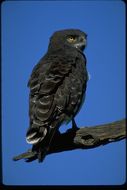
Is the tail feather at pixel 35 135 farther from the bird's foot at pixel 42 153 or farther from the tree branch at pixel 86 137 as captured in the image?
the tree branch at pixel 86 137

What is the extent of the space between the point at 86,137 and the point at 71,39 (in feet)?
11.3

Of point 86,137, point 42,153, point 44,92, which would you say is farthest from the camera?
point 44,92

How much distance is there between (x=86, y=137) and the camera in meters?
7.18

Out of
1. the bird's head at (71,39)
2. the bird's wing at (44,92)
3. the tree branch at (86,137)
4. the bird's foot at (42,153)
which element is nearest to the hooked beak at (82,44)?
the bird's head at (71,39)

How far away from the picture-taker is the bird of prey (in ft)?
22.9

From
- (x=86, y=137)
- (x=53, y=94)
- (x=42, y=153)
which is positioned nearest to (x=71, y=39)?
(x=53, y=94)

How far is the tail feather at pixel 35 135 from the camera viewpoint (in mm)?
6812

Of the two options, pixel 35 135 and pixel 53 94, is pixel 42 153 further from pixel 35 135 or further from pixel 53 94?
pixel 53 94

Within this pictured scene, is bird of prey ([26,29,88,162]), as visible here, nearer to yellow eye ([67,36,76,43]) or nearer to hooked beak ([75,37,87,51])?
hooked beak ([75,37,87,51])

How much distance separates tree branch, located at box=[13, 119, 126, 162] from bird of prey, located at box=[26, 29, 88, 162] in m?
0.29

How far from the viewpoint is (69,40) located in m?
10.1

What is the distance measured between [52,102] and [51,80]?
1.56 feet

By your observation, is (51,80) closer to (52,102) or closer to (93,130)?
(52,102)

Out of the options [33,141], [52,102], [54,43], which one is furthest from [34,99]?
[54,43]
